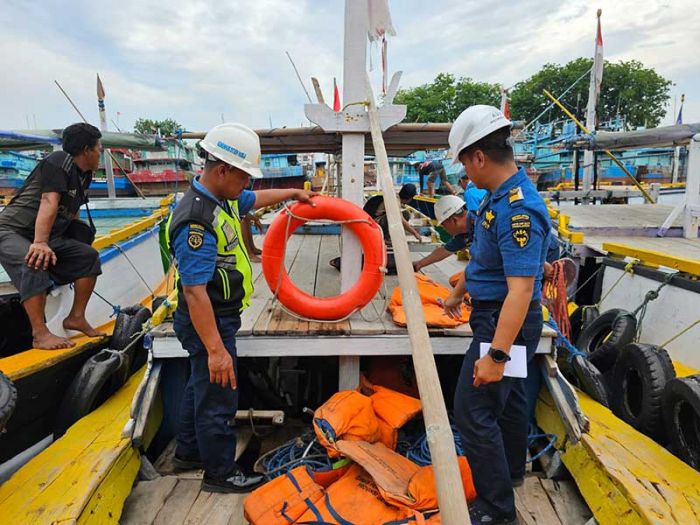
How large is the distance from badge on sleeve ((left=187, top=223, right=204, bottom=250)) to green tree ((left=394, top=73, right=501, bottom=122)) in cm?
3546

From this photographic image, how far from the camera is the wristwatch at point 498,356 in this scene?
5.53 ft

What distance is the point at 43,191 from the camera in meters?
2.95

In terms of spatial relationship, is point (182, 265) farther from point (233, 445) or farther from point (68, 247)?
point (68, 247)

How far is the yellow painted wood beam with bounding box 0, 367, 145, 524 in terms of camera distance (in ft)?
5.89

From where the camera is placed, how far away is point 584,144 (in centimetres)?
797

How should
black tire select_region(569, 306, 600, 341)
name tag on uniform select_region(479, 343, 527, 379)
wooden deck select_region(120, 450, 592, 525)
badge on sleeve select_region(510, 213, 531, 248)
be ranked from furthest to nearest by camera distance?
black tire select_region(569, 306, 600, 341) → wooden deck select_region(120, 450, 592, 525) → name tag on uniform select_region(479, 343, 527, 379) → badge on sleeve select_region(510, 213, 531, 248)

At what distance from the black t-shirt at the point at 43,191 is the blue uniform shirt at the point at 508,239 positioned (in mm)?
2759

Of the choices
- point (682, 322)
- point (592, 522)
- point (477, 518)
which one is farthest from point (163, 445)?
point (682, 322)

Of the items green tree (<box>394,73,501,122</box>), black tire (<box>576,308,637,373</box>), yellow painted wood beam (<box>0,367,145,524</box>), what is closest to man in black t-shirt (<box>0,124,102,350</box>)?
yellow painted wood beam (<box>0,367,145,524</box>)

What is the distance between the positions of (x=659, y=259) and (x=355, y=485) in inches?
132

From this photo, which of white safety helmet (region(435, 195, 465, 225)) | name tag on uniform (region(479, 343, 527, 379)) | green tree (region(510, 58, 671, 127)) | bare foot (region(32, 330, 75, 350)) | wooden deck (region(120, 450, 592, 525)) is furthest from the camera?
green tree (region(510, 58, 671, 127))

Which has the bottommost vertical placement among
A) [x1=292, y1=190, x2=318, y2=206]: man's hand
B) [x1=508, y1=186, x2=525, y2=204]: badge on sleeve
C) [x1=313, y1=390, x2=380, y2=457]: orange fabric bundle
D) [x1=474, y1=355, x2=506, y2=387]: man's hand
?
[x1=313, y1=390, x2=380, y2=457]: orange fabric bundle

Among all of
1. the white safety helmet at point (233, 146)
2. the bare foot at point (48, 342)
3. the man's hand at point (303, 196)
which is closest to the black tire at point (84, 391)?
the bare foot at point (48, 342)

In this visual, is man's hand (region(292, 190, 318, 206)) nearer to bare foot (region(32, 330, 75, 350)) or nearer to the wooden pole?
Answer: the wooden pole
